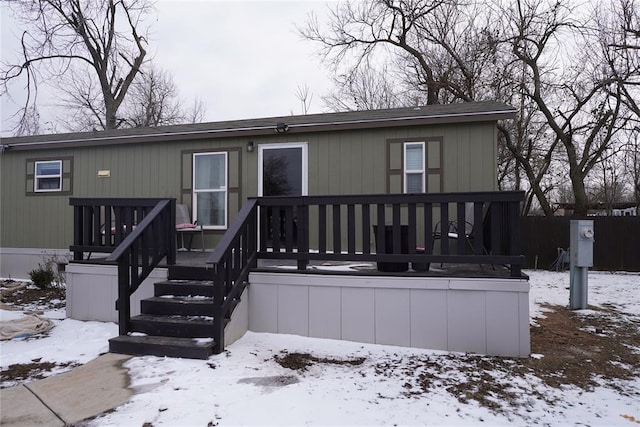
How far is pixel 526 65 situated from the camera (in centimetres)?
1324

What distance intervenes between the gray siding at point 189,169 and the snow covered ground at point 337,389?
297 cm

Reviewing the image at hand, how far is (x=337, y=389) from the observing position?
273cm

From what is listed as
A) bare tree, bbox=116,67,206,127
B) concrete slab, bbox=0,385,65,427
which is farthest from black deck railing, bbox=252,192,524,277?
bare tree, bbox=116,67,206,127

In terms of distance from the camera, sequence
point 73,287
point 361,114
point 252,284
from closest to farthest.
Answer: point 252,284 < point 73,287 < point 361,114

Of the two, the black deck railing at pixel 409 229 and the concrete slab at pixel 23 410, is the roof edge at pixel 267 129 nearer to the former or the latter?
the black deck railing at pixel 409 229

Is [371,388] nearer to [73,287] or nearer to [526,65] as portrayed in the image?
[73,287]

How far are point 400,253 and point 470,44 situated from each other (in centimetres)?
1305

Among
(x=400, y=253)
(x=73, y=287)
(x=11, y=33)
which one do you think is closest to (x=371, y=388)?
(x=400, y=253)

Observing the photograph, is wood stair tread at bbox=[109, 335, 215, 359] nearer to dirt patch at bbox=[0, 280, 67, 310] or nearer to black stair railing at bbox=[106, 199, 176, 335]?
black stair railing at bbox=[106, 199, 176, 335]

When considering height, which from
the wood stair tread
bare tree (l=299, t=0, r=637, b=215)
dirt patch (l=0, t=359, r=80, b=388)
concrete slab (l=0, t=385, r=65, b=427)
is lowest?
dirt patch (l=0, t=359, r=80, b=388)

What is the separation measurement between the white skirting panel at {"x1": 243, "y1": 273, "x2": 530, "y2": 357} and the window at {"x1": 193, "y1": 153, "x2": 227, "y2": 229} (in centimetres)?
298

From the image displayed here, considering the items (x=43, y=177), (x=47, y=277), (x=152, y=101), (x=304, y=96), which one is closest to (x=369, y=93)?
(x=304, y=96)

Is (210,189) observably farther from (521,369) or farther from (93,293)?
(521,369)

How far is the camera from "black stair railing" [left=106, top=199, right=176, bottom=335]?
11.8 feet
